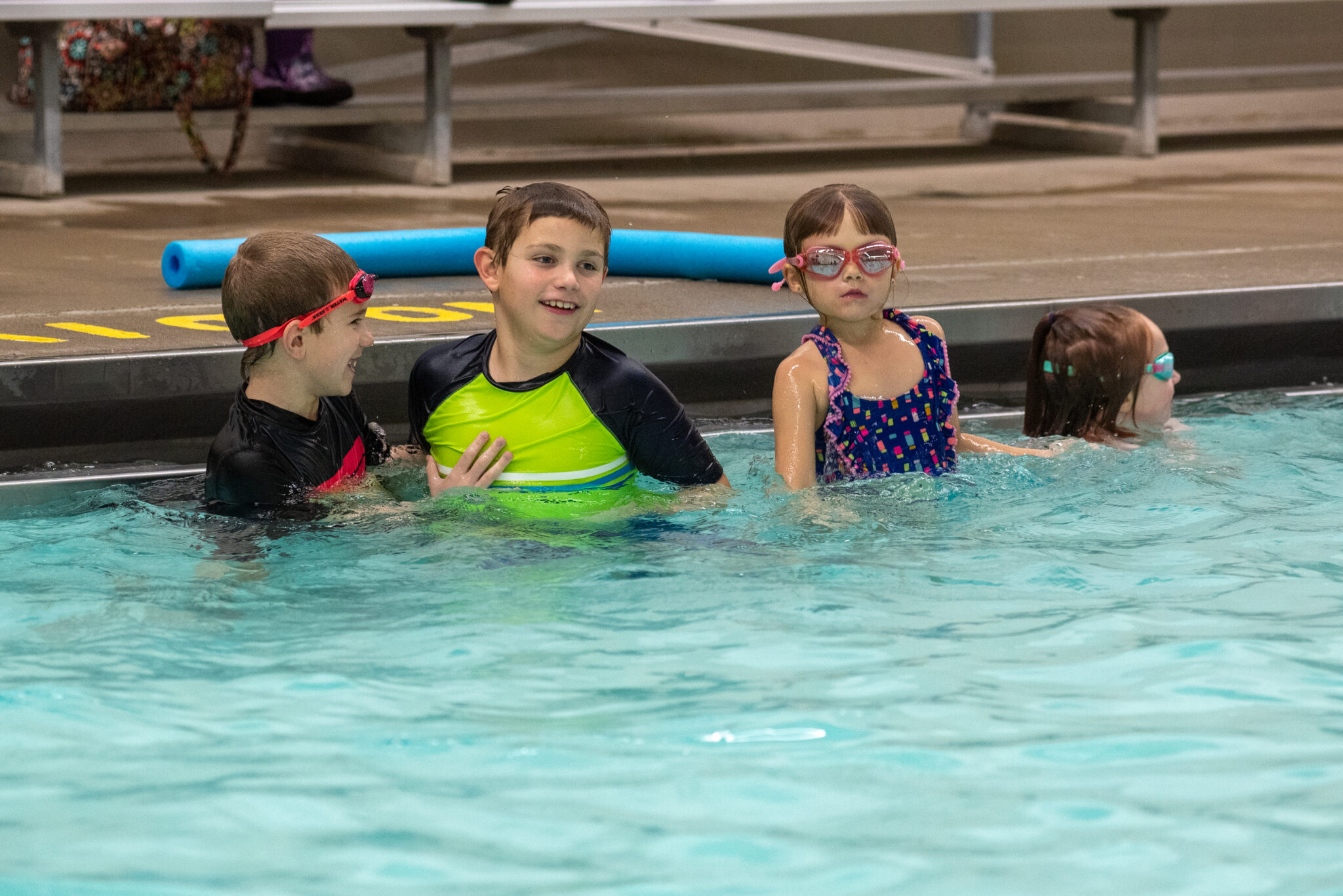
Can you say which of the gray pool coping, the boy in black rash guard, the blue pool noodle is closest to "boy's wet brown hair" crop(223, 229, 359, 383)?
the boy in black rash guard

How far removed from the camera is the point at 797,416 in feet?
11.7

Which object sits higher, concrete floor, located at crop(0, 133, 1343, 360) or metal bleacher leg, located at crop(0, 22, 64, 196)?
metal bleacher leg, located at crop(0, 22, 64, 196)

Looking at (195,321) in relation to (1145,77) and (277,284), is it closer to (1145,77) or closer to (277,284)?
(277,284)

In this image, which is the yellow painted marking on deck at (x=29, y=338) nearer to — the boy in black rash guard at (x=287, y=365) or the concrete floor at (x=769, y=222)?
the concrete floor at (x=769, y=222)

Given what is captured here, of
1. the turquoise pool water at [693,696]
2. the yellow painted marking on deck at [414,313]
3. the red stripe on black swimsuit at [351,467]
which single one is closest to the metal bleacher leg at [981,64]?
the yellow painted marking on deck at [414,313]

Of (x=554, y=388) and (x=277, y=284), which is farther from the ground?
(x=277, y=284)

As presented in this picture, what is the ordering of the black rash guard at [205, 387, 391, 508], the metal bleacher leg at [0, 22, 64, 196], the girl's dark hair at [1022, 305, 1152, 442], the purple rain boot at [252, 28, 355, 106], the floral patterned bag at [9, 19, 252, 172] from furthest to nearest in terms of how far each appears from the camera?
1. the purple rain boot at [252, 28, 355, 106]
2. the floral patterned bag at [9, 19, 252, 172]
3. the metal bleacher leg at [0, 22, 64, 196]
4. the girl's dark hair at [1022, 305, 1152, 442]
5. the black rash guard at [205, 387, 391, 508]

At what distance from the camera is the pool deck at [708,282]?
405 centimetres

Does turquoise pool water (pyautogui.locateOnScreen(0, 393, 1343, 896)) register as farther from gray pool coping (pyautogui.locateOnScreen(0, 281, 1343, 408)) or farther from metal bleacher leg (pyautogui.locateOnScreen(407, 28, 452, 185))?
metal bleacher leg (pyautogui.locateOnScreen(407, 28, 452, 185))

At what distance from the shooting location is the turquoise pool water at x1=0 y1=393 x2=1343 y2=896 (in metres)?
2.05

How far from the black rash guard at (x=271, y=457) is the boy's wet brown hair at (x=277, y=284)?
0.13m

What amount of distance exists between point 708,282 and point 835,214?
1.90 m

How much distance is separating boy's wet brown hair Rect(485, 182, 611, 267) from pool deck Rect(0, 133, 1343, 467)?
3.21 ft

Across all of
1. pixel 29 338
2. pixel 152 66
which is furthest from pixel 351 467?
pixel 152 66
